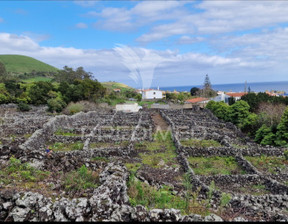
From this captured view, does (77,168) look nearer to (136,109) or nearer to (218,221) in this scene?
(218,221)

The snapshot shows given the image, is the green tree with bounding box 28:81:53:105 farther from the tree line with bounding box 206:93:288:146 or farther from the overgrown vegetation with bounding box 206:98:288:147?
the overgrown vegetation with bounding box 206:98:288:147

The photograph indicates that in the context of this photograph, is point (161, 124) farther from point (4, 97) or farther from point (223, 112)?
point (4, 97)

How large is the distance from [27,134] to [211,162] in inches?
581

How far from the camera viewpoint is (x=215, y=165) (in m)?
13.7

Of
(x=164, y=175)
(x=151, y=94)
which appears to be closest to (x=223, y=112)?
(x=164, y=175)

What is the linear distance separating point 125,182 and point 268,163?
10.1 meters

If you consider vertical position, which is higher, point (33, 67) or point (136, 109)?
point (33, 67)

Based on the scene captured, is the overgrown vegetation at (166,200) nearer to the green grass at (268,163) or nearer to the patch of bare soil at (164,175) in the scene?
the patch of bare soil at (164,175)

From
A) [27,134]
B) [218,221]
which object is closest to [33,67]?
[27,134]

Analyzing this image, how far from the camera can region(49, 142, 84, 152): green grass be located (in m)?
16.0

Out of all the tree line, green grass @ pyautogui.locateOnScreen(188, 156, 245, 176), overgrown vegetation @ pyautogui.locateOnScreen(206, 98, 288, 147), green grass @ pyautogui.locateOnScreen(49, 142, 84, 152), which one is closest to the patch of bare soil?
green grass @ pyautogui.locateOnScreen(188, 156, 245, 176)

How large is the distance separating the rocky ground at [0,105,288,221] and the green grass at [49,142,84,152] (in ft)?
0.24

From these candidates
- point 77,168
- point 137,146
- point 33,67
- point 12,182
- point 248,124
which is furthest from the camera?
point 33,67

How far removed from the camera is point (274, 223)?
5746mm
